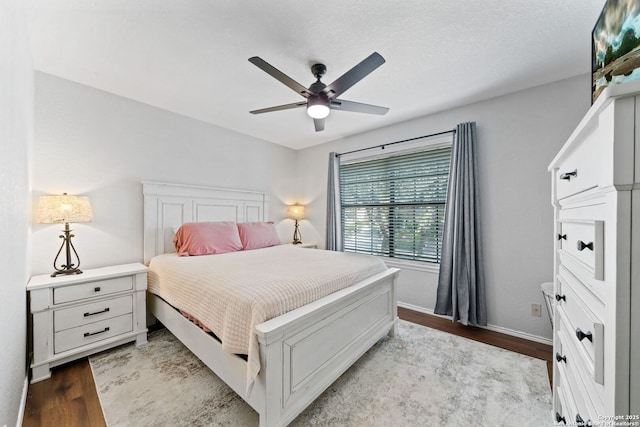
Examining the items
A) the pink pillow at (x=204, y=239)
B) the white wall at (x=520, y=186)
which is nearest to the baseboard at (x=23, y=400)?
the pink pillow at (x=204, y=239)

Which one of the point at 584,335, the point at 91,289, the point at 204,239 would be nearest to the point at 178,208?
the point at 204,239

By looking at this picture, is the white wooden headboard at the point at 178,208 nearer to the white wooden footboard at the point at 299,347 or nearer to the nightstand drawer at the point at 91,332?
the nightstand drawer at the point at 91,332

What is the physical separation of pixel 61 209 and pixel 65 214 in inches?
2.0

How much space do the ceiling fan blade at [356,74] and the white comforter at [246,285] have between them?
138 cm

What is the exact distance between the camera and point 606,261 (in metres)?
0.62

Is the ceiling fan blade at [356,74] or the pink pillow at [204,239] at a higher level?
the ceiling fan blade at [356,74]

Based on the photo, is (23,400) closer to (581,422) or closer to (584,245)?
(581,422)

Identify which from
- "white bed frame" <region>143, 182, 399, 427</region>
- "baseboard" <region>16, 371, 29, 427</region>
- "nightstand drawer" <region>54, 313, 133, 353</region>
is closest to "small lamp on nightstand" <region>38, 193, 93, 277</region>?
"nightstand drawer" <region>54, 313, 133, 353</region>

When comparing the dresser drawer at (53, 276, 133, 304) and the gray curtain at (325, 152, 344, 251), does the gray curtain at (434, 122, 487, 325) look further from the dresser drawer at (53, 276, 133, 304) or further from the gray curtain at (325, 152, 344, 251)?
the dresser drawer at (53, 276, 133, 304)

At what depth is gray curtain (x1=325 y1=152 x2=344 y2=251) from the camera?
399 cm

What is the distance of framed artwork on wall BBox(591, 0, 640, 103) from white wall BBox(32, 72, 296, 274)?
3609mm

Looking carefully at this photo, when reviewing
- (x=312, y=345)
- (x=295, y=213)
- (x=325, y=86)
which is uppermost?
(x=325, y=86)

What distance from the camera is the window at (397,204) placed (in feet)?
10.2

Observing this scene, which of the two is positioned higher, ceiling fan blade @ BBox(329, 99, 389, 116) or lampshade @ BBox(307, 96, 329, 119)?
ceiling fan blade @ BBox(329, 99, 389, 116)
